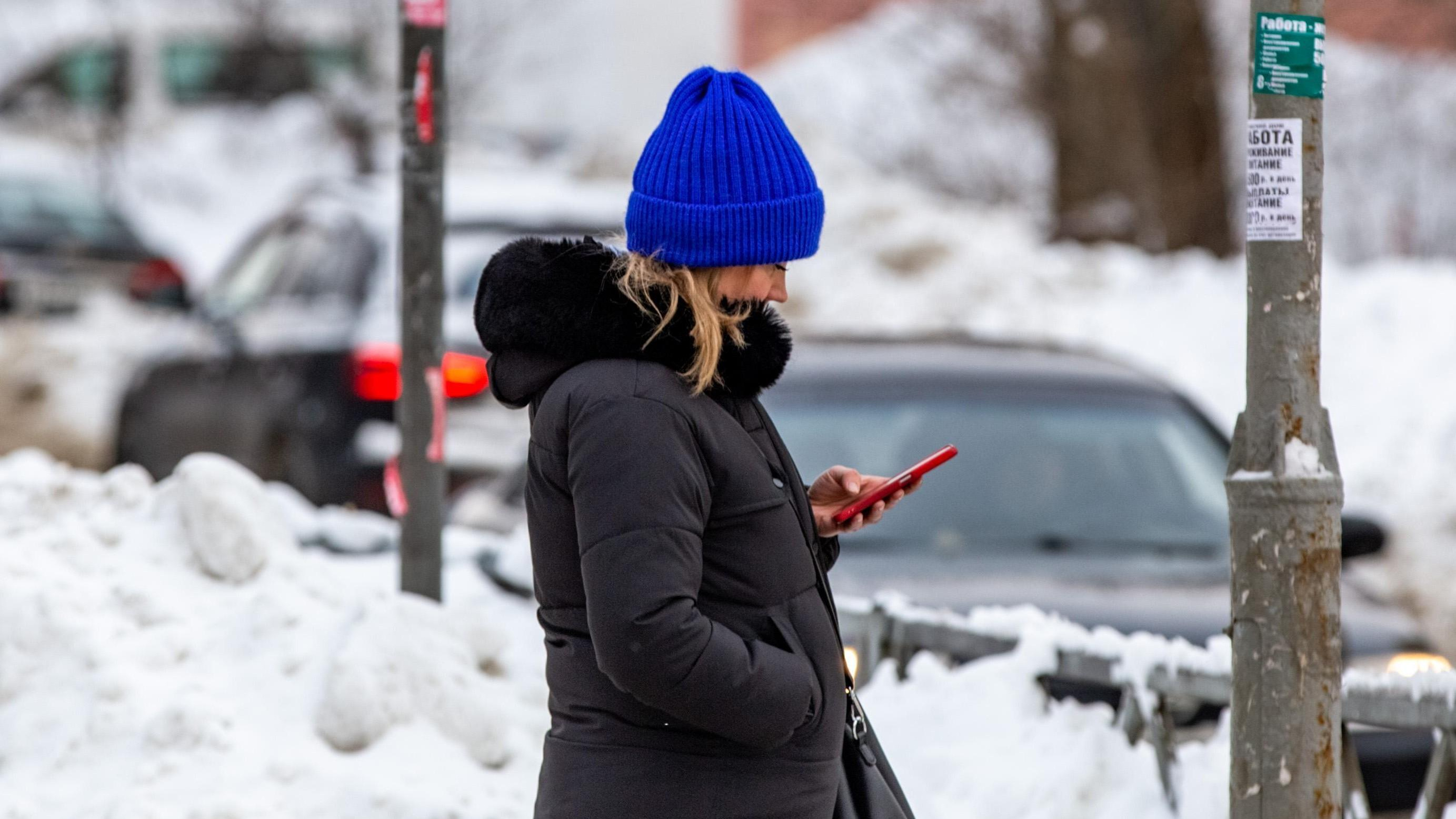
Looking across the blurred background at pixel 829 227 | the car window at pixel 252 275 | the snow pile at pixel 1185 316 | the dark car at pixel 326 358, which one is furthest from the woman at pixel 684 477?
the car window at pixel 252 275

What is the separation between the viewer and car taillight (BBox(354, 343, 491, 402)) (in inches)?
285

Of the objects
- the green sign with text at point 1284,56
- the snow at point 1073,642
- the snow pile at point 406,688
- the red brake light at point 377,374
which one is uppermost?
the green sign with text at point 1284,56

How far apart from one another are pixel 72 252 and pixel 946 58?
7838 mm

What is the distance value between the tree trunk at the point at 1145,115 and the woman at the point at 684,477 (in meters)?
11.9

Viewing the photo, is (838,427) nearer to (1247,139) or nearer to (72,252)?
(1247,139)

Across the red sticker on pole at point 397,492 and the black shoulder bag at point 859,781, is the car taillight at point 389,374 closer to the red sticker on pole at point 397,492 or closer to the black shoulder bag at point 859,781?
the red sticker on pole at point 397,492

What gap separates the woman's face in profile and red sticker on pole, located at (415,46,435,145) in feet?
6.06

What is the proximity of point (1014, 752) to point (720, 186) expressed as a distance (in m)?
1.81

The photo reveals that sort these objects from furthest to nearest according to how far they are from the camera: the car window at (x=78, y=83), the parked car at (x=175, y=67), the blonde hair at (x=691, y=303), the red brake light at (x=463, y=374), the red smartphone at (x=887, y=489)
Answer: the car window at (x=78, y=83) → the parked car at (x=175, y=67) → the red brake light at (x=463, y=374) → the red smartphone at (x=887, y=489) → the blonde hair at (x=691, y=303)

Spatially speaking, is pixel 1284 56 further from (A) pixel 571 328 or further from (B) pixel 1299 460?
(A) pixel 571 328

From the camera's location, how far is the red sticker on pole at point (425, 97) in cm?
404

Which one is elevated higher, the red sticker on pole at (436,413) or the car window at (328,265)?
the car window at (328,265)

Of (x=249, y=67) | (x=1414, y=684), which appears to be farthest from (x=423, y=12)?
(x=249, y=67)

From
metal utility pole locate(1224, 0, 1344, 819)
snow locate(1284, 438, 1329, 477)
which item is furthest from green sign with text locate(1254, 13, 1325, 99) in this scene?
snow locate(1284, 438, 1329, 477)
